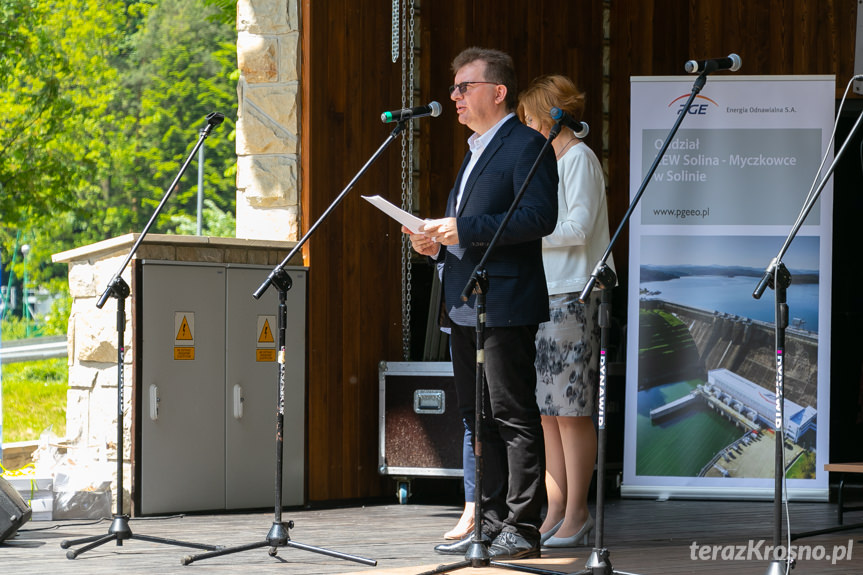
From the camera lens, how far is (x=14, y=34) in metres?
13.1

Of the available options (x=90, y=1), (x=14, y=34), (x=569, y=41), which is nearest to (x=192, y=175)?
(x=90, y=1)

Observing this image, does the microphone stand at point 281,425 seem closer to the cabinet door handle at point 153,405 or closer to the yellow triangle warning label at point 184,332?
the cabinet door handle at point 153,405

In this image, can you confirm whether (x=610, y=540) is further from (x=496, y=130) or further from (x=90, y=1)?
(x=90, y=1)

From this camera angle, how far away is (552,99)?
12.7 ft

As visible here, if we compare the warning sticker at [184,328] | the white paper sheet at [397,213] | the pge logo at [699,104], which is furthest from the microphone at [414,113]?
the pge logo at [699,104]

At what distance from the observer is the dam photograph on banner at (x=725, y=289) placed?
523cm

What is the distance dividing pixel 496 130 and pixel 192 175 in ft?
77.0

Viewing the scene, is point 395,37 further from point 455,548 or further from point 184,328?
point 455,548

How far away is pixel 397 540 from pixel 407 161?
211 centimetres

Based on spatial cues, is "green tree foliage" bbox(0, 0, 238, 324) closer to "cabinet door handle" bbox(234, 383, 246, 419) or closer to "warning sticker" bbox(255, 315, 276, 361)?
"warning sticker" bbox(255, 315, 276, 361)

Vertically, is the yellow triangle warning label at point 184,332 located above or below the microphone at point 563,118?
below

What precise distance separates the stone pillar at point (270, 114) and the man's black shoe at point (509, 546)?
2107 millimetres

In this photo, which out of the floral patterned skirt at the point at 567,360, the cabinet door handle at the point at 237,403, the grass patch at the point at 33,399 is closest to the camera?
the floral patterned skirt at the point at 567,360

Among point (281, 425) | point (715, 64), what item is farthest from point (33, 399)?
point (715, 64)
